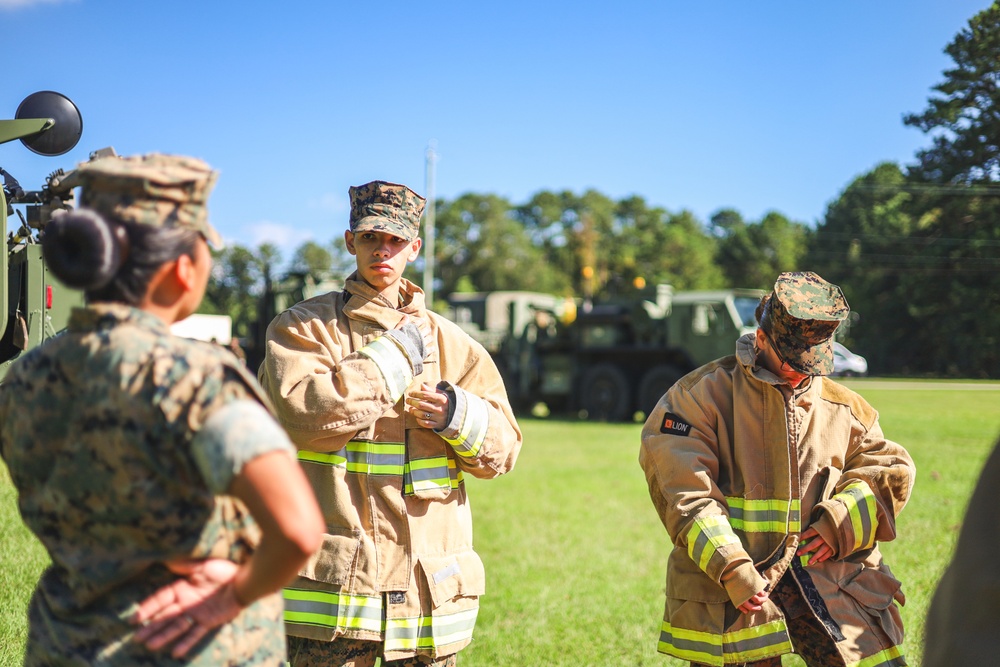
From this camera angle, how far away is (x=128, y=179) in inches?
71.4

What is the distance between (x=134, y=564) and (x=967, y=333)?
10.7 meters

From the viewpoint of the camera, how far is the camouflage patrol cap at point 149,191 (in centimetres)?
181

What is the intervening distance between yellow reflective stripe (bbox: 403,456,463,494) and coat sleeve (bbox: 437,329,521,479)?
0.07m

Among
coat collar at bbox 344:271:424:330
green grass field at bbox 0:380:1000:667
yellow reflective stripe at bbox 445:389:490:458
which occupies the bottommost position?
green grass field at bbox 0:380:1000:667

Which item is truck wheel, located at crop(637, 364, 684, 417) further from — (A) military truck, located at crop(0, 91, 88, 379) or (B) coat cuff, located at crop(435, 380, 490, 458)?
(B) coat cuff, located at crop(435, 380, 490, 458)

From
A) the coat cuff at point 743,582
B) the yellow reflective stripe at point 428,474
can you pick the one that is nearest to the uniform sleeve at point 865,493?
the coat cuff at point 743,582

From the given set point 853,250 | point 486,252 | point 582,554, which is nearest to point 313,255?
point 486,252

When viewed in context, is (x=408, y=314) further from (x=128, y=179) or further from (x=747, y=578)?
(x=128, y=179)

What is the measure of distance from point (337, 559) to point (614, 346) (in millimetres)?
18421

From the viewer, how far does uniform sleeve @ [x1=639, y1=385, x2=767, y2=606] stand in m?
3.05

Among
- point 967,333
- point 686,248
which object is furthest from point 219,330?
point 686,248

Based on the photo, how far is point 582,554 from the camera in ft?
25.6

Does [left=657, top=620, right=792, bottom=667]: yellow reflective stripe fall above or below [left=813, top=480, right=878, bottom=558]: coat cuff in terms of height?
below

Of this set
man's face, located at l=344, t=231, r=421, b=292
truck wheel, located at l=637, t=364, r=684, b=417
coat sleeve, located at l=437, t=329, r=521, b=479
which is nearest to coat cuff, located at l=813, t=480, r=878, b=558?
coat sleeve, located at l=437, t=329, r=521, b=479
